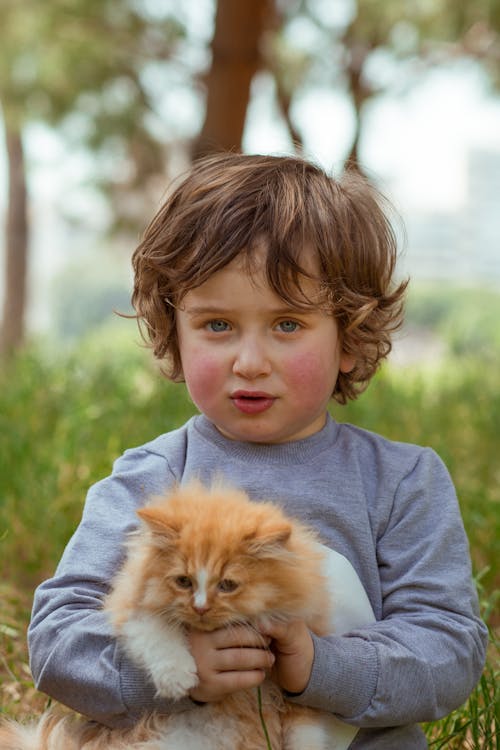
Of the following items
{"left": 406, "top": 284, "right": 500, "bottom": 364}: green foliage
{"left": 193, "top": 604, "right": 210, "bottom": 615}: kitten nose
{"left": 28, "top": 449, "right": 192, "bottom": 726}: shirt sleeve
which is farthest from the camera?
{"left": 406, "top": 284, "right": 500, "bottom": 364}: green foliage

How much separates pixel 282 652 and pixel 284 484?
0.41 meters

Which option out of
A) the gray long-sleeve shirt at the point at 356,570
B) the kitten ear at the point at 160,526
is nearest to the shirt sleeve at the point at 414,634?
the gray long-sleeve shirt at the point at 356,570

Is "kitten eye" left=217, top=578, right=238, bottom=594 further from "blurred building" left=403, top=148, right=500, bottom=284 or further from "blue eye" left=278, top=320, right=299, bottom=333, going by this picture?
"blurred building" left=403, top=148, right=500, bottom=284

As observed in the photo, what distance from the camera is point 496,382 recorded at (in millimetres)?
8477

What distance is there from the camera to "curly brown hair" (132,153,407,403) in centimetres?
208

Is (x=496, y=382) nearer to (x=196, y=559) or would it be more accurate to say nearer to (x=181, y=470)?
(x=181, y=470)

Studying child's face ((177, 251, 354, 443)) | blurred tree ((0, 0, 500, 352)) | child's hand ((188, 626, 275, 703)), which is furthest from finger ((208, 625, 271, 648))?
blurred tree ((0, 0, 500, 352))

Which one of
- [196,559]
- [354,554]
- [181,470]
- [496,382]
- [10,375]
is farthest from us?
[496,382]

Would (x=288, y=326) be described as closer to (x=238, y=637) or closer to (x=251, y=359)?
(x=251, y=359)

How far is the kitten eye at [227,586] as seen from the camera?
158 cm

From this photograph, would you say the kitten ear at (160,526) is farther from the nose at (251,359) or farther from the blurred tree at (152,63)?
the blurred tree at (152,63)

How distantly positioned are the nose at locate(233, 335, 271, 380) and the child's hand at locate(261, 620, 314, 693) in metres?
0.54

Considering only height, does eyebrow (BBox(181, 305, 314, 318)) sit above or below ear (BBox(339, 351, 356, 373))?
above

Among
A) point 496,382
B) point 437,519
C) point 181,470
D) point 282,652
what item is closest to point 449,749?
point 437,519
